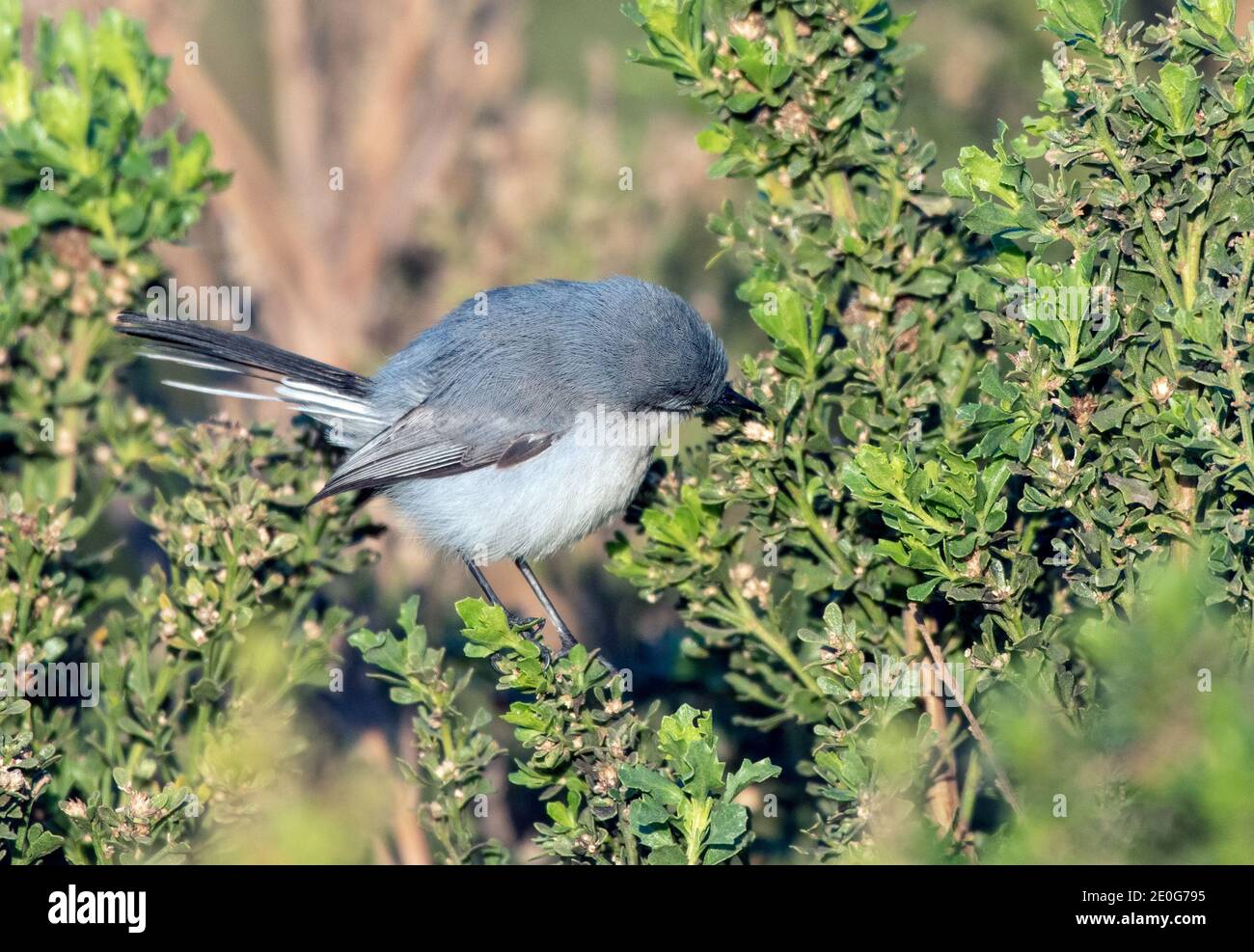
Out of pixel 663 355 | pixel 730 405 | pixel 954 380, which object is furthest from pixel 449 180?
pixel 954 380

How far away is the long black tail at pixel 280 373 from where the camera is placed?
3.99 meters

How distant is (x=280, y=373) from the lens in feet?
13.8

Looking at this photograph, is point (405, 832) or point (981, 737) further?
point (405, 832)

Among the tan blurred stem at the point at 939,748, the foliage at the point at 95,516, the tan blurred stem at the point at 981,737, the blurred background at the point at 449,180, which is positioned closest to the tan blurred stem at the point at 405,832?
the foliage at the point at 95,516

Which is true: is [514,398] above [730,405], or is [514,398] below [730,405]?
above

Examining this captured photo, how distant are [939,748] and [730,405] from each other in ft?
3.70

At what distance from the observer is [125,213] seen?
399 centimetres

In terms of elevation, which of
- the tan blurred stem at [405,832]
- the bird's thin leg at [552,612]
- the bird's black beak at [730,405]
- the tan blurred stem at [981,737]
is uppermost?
the bird's black beak at [730,405]

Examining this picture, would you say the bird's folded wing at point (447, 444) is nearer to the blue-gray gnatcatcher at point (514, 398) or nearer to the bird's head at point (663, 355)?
the blue-gray gnatcatcher at point (514, 398)

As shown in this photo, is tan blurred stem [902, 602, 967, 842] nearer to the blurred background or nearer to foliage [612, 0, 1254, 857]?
foliage [612, 0, 1254, 857]

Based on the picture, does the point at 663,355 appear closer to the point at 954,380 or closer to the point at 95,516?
the point at 954,380

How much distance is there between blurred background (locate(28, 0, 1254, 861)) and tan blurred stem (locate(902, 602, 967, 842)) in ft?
6.15

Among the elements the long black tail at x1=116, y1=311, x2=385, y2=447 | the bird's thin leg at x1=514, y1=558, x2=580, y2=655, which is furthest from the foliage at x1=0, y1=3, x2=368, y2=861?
the bird's thin leg at x1=514, y1=558, x2=580, y2=655

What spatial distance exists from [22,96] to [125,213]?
1.70ft
